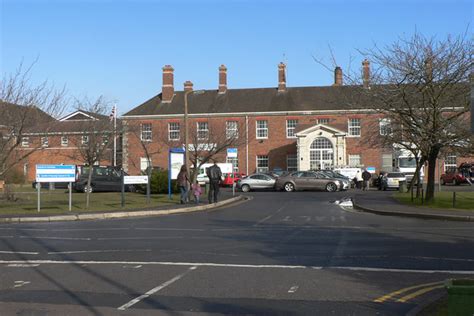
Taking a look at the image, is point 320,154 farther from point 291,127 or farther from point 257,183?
point 257,183

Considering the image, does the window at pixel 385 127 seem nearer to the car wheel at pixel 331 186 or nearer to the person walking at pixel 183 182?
the person walking at pixel 183 182

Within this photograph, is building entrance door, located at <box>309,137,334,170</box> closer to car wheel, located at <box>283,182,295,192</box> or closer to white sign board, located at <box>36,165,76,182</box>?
car wheel, located at <box>283,182,295,192</box>

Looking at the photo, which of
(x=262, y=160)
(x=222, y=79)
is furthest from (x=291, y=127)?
(x=222, y=79)

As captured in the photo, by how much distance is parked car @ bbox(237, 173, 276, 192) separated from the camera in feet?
134

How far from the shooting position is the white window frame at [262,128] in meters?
60.1

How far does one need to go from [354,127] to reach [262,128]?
30.8 feet

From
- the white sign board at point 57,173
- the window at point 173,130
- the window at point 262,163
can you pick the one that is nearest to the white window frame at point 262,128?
the window at point 262,163

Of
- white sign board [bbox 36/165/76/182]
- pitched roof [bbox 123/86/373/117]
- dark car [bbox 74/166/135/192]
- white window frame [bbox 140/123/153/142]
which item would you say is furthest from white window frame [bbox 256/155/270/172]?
white sign board [bbox 36/165/76/182]

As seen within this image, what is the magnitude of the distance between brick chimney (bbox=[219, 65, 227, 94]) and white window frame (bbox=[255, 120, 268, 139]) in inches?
247

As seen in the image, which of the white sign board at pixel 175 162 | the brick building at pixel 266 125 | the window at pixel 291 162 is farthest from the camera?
the window at pixel 291 162

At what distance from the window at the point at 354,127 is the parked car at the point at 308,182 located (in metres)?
19.8

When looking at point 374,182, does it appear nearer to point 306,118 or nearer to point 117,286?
point 306,118

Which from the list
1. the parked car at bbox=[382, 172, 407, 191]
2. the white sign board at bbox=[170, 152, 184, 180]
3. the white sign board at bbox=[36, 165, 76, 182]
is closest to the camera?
the white sign board at bbox=[36, 165, 76, 182]

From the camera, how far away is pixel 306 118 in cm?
5884
